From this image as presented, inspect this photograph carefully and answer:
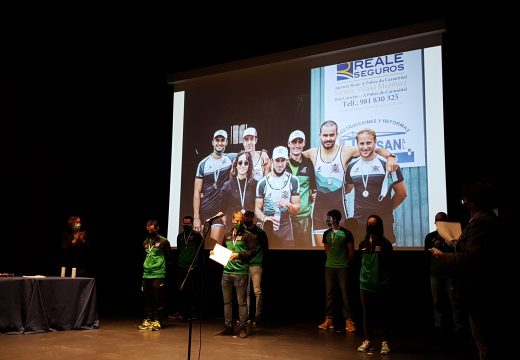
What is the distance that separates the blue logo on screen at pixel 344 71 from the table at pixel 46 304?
15.0 feet

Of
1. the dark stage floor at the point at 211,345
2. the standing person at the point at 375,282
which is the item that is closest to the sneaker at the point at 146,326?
the dark stage floor at the point at 211,345

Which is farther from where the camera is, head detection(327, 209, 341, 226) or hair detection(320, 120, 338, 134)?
hair detection(320, 120, 338, 134)

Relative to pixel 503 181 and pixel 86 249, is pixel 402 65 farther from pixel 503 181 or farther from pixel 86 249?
pixel 86 249

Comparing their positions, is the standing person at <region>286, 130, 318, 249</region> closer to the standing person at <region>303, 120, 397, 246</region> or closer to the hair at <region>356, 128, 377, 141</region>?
the standing person at <region>303, 120, 397, 246</region>

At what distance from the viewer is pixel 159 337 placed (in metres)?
5.62

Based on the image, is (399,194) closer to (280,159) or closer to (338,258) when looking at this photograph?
(338,258)

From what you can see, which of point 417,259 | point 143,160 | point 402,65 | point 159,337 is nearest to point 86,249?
point 159,337

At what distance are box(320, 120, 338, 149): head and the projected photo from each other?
0.05ft

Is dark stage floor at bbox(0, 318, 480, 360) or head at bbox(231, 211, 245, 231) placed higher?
head at bbox(231, 211, 245, 231)

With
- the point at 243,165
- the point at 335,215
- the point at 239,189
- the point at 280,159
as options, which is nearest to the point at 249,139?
the point at 243,165

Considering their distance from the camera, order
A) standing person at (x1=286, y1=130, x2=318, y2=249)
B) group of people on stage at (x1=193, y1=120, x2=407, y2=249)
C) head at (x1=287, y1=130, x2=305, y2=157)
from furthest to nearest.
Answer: head at (x1=287, y1=130, x2=305, y2=157) < standing person at (x1=286, y1=130, x2=318, y2=249) < group of people on stage at (x1=193, y1=120, x2=407, y2=249)

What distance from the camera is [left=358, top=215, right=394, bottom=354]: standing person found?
4.78 metres

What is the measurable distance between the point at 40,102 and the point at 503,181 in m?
7.51

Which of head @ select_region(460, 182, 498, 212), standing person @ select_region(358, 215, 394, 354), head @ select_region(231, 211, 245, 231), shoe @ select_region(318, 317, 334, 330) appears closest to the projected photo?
head @ select_region(231, 211, 245, 231)
